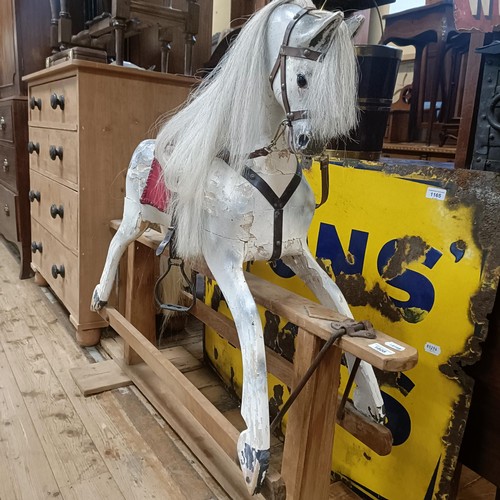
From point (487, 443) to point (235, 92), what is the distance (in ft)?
2.68

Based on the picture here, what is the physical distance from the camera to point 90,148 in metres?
1.54

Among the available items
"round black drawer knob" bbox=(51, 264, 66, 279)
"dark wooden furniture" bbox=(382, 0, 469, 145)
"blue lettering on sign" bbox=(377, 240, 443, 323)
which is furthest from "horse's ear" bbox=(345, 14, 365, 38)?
"dark wooden furniture" bbox=(382, 0, 469, 145)

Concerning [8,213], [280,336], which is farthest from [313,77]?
[8,213]

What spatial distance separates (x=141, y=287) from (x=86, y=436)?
0.45 metres

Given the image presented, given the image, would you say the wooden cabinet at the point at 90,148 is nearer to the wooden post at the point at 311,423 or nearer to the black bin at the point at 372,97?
the black bin at the point at 372,97

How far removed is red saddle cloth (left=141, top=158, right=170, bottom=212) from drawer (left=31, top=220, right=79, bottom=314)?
0.65 m

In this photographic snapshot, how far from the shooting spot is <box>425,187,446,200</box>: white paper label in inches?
36.9

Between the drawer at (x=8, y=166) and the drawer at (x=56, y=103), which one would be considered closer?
the drawer at (x=56, y=103)

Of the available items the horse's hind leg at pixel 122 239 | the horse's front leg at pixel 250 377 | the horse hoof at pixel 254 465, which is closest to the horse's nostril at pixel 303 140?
the horse's front leg at pixel 250 377

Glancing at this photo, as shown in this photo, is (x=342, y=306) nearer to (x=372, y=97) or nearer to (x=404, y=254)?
(x=404, y=254)

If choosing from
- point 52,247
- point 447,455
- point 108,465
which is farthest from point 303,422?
point 52,247

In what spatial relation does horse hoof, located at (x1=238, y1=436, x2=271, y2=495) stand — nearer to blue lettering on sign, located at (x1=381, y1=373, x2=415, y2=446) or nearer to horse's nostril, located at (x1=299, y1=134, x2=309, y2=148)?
blue lettering on sign, located at (x1=381, y1=373, x2=415, y2=446)

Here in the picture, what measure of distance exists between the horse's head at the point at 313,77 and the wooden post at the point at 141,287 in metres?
0.84

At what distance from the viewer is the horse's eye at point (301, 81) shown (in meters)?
0.70
